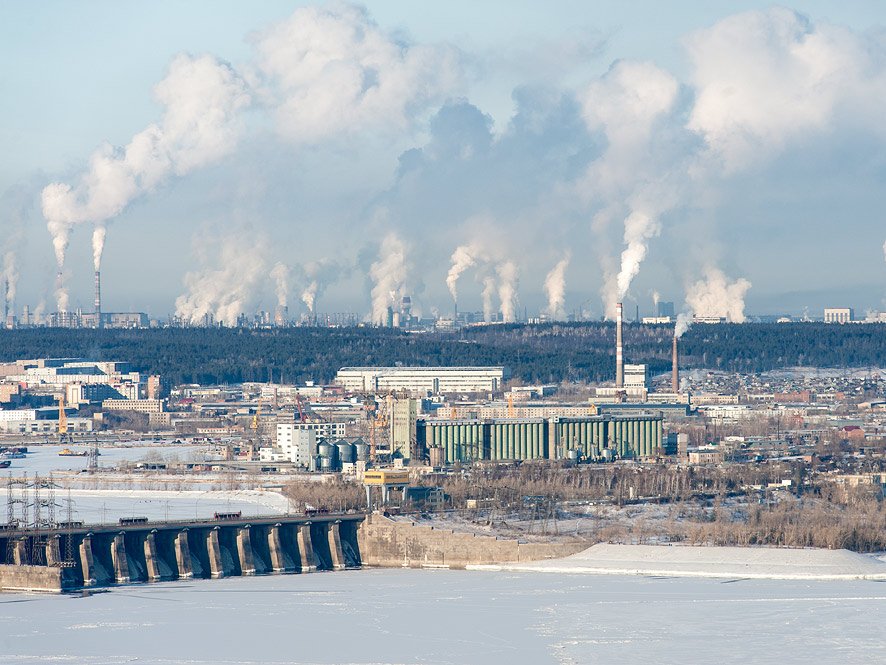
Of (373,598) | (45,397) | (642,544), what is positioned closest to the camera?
(373,598)

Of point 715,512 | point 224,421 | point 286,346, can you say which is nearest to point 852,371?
point 286,346

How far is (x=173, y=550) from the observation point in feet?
150

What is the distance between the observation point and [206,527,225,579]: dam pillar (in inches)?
1802

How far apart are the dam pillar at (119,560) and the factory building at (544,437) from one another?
31.7m

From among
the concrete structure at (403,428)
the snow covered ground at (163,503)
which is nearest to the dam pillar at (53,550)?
the snow covered ground at (163,503)

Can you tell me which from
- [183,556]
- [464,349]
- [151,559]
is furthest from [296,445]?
[464,349]

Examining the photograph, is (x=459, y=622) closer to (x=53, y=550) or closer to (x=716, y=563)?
(x=716, y=563)

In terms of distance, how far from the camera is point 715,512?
178 ft

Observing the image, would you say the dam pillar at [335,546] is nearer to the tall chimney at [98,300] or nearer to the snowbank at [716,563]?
the snowbank at [716,563]

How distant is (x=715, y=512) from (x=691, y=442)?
30634 mm

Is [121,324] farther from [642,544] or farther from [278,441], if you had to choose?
[642,544]

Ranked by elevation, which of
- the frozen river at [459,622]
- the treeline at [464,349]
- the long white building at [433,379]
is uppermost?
the treeline at [464,349]

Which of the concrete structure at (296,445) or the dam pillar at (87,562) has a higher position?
the concrete structure at (296,445)

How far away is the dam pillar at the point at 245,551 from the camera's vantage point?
46344mm
